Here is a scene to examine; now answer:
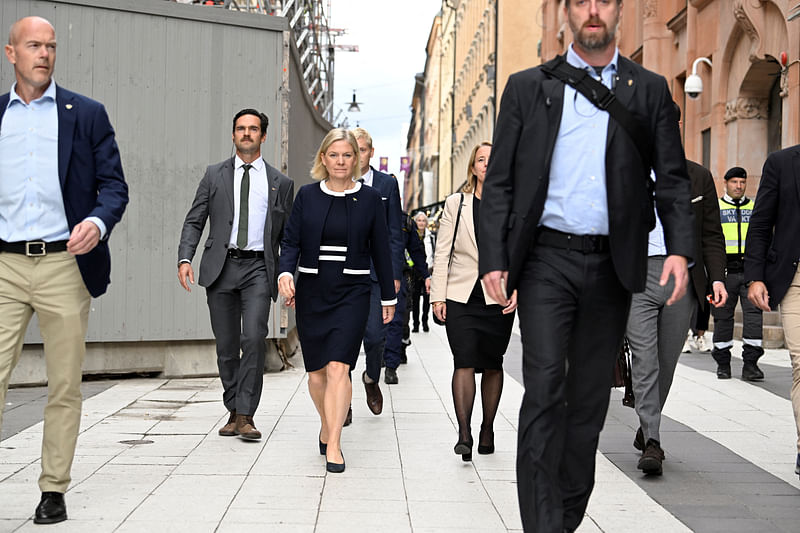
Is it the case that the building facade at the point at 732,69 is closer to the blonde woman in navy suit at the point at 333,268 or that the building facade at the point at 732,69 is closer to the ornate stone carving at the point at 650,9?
the ornate stone carving at the point at 650,9

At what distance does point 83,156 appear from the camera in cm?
498

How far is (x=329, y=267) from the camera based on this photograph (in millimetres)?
6574

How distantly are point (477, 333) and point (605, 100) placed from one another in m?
3.01

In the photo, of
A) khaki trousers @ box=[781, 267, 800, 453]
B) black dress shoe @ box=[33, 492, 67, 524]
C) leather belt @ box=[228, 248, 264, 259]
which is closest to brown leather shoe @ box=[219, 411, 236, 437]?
leather belt @ box=[228, 248, 264, 259]

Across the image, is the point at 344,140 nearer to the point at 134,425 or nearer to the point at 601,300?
the point at 134,425

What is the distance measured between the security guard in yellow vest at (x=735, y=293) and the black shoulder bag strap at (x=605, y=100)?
7376 mm

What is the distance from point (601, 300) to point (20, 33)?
111 inches

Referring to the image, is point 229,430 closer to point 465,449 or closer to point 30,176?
point 465,449

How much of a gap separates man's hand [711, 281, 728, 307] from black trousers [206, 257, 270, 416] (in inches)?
117

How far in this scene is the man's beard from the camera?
4.02 meters

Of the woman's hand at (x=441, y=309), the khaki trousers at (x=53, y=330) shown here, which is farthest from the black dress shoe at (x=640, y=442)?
the khaki trousers at (x=53, y=330)

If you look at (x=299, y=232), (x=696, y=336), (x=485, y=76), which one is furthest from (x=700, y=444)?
(x=485, y=76)

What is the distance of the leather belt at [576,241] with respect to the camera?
3939mm

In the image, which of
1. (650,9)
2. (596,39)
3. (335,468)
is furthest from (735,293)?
(650,9)
